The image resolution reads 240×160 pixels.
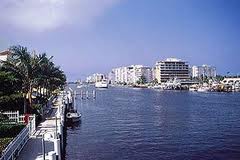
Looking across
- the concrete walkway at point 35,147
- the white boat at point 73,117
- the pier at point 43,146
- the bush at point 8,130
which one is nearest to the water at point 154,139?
the white boat at point 73,117

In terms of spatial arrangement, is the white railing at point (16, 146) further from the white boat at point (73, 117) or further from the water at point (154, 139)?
the white boat at point (73, 117)

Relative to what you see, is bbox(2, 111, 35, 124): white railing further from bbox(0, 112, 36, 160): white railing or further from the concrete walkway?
bbox(0, 112, 36, 160): white railing

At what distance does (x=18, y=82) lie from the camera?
50.0 m

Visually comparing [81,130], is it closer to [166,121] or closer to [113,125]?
Answer: [113,125]

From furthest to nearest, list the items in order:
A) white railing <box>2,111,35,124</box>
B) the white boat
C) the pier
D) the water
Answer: the white boat < white railing <box>2,111,35,124</box> < the water < the pier

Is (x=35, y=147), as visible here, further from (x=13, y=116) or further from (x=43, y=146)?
(x=13, y=116)

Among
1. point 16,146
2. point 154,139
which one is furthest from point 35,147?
point 154,139

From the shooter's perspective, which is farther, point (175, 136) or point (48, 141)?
point (175, 136)

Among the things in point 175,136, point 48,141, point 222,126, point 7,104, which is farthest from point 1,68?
point 222,126

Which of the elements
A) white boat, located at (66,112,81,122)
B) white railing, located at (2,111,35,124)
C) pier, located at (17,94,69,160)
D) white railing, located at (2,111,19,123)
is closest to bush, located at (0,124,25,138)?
pier, located at (17,94,69,160)

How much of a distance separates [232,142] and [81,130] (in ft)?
74.1

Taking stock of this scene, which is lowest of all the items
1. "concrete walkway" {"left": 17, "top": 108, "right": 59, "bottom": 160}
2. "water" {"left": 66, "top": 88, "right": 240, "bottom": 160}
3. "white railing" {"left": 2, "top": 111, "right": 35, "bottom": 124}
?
"water" {"left": 66, "top": 88, "right": 240, "bottom": 160}

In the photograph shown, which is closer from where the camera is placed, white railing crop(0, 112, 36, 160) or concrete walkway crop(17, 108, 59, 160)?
white railing crop(0, 112, 36, 160)

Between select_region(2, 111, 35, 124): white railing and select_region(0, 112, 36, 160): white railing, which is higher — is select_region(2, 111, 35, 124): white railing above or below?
above
